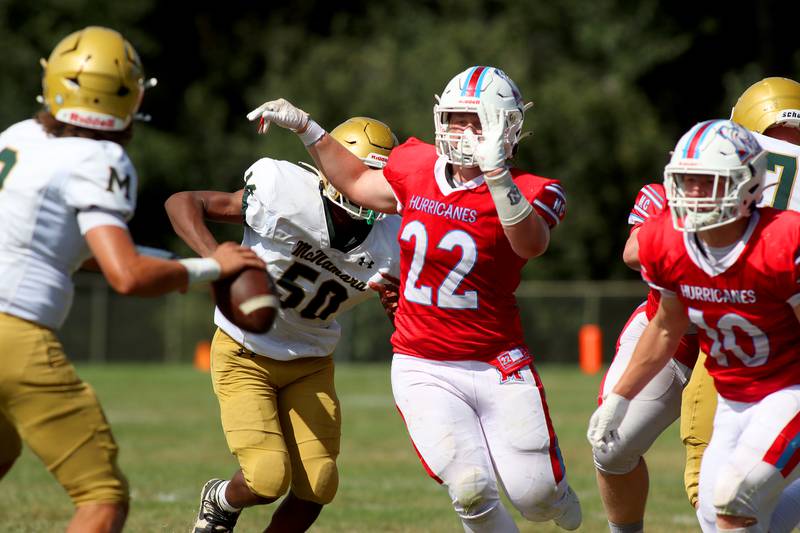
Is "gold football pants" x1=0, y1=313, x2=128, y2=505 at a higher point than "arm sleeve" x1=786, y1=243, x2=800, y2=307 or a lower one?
lower

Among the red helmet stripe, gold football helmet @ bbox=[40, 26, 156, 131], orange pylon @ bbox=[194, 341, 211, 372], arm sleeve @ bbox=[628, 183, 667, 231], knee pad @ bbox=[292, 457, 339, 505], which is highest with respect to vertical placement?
gold football helmet @ bbox=[40, 26, 156, 131]

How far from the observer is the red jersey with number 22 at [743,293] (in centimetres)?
404

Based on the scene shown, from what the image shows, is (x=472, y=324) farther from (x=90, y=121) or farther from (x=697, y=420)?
(x=90, y=121)

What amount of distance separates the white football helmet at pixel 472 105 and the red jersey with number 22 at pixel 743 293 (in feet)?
2.31

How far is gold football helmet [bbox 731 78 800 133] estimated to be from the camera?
5.10 m

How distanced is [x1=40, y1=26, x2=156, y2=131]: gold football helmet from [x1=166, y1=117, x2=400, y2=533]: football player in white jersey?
1.17m

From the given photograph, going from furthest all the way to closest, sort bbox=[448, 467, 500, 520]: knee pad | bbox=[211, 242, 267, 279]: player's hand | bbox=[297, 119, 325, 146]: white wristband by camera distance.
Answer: bbox=[297, 119, 325, 146]: white wristband → bbox=[448, 467, 500, 520]: knee pad → bbox=[211, 242, 267, 279]: player's hand

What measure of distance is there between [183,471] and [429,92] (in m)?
14.6

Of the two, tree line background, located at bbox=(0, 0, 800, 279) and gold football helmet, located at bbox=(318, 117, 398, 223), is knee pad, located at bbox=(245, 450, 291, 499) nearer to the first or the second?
gold football helmet, located at bbox=(318, 117, 398, 223)

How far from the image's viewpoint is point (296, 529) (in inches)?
205

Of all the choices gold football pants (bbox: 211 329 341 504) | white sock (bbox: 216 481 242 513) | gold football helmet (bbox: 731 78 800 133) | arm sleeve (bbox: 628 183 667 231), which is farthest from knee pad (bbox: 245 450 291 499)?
gold football helmet (bbox: 731 78 800 133)

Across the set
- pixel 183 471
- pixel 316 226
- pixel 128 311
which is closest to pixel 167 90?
pixel 128 311

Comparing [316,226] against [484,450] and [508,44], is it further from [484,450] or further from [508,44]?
[508,44]

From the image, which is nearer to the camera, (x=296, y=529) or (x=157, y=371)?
(x=296, y=529)
